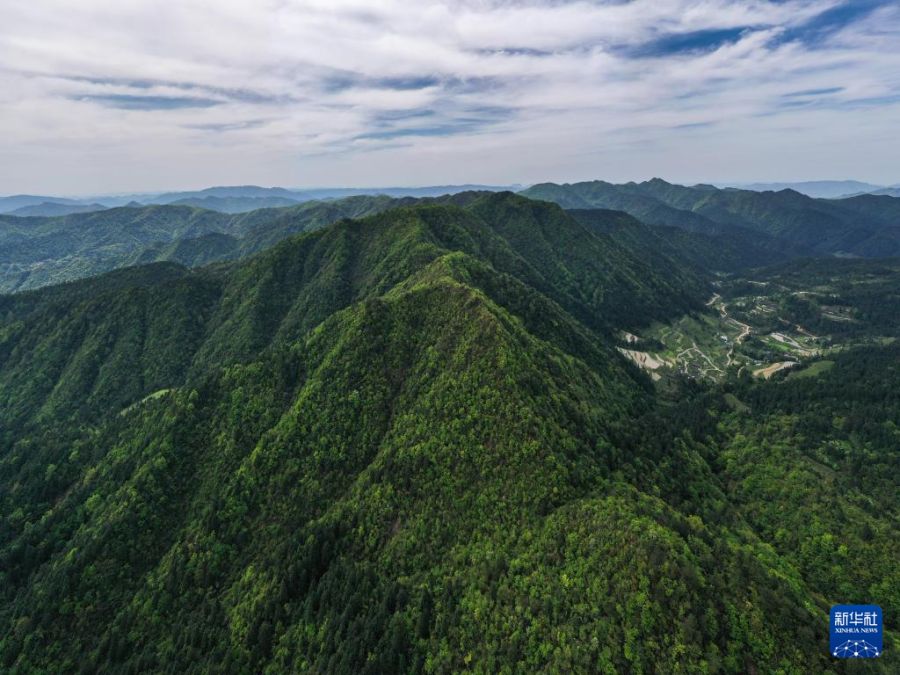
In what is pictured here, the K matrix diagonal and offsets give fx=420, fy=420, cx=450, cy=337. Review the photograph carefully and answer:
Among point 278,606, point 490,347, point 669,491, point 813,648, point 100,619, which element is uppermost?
point 490,347

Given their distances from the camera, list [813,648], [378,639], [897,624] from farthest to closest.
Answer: [897,624] → [378,639] → [813,648]

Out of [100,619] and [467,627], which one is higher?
[467,627]

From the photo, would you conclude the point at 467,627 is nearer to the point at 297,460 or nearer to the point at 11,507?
the point at 297,460

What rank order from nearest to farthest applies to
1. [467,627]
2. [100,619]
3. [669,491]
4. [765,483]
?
[467,627] < [100,619] < [669,491] < [765,483]

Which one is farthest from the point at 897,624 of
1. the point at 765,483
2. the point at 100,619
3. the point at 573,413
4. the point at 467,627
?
the point at 100,619

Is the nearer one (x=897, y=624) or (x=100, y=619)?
(x=897, y=624)

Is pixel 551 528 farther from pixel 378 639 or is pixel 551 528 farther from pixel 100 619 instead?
pixel 100 619

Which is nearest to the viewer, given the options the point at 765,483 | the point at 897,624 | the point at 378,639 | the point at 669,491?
the point at 378,639

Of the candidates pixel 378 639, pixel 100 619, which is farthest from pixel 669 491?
pixel 100 619

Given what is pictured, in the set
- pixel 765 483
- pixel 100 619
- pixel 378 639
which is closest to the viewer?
pixel 378 639
